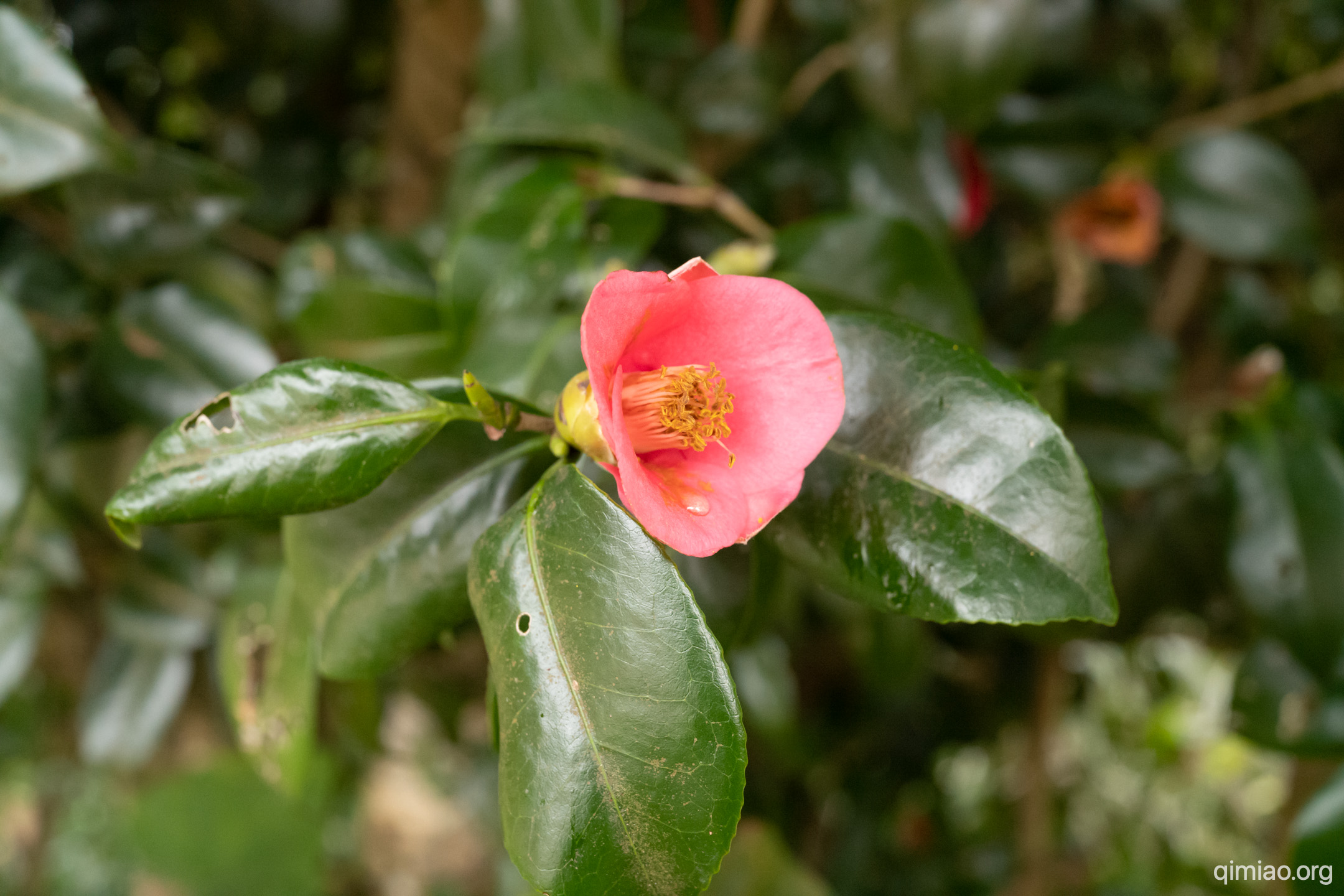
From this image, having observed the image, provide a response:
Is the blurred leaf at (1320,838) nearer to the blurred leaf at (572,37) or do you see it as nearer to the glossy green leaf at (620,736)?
the glossy green leaf at (620,736)

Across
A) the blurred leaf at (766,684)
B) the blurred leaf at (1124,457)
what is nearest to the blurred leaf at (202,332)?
the blurred leaf at (766,684)

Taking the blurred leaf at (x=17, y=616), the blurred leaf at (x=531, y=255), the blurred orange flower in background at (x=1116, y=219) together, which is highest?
the blurred leaf at (x=531, y=255)

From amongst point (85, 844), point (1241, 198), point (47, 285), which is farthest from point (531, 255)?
point (85, 844)

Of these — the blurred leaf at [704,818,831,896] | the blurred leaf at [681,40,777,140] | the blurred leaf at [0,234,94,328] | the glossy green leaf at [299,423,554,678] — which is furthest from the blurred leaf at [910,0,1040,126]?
the blurred leaf at [704,818,831,896]

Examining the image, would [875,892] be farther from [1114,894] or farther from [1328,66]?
[1328,66]

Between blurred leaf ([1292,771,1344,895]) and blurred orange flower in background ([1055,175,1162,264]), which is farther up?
blurred orange flower in background ([1055,175,1162,264])

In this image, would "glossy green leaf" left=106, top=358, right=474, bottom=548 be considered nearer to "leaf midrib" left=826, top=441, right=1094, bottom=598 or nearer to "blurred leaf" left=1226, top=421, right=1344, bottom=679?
"leaf midrib" left=826, top=441, right=1094, bottom=598

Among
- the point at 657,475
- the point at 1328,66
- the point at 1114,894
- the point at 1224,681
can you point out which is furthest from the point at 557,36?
the point at 1224,681
